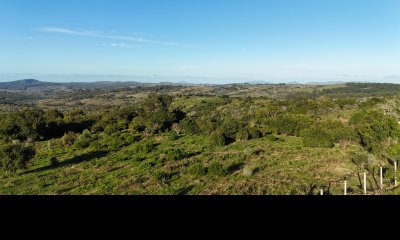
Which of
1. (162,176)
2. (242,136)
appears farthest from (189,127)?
(162,176)

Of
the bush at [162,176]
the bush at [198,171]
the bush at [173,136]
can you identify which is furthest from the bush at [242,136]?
the bush at [162,176]

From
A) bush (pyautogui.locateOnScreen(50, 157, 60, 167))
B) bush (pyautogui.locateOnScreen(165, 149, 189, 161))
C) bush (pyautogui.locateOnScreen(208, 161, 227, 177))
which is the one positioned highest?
bush (pyautogui.locateOnScreen(208, 161, 227, 177))

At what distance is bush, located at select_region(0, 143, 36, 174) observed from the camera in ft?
65.4

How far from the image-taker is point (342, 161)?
20922mm

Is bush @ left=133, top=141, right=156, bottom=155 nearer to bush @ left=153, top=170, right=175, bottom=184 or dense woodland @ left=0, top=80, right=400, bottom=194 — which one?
dense woodland @ left=0, top=80, right=400, bottom=194

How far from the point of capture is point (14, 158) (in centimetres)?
2042

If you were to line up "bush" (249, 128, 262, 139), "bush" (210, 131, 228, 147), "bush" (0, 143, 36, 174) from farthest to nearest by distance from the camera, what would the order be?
"bush" (249, 128, 262, 139) < "bush" (210, 131, 228, 147) < "bush" (0, 143, 36, 174)

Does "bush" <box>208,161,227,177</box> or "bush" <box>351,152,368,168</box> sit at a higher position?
"bush" <box>351,152,368,168</box>

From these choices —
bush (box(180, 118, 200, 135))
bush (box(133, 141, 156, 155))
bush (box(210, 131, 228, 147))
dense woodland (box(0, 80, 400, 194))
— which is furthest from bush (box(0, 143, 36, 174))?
bush (box(180, 118, 200, 135))

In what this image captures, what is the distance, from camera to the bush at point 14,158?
19.9m

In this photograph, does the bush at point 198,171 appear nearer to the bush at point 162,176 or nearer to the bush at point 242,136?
the bush at point 162,176
